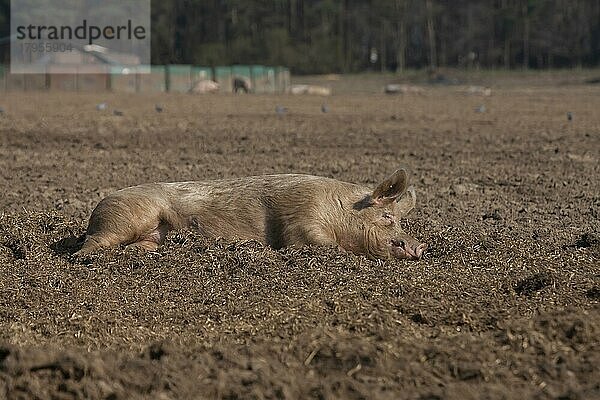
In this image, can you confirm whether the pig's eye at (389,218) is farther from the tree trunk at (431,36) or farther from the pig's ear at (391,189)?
the tree trunk at (431,36)

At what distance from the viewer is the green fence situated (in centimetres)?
4894

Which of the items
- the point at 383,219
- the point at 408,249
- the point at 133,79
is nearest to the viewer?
the point at 408,249

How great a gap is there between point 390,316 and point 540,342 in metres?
0.83

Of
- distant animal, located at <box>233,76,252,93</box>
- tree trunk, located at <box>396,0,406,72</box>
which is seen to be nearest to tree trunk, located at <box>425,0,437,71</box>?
tree trunk, located at <box>396,0,406,72</box>

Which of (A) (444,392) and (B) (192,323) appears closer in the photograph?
(A) (444,392)

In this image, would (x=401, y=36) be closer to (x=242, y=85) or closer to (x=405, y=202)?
(x=242, y=85)

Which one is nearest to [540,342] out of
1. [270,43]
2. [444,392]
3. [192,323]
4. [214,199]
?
[444,392]

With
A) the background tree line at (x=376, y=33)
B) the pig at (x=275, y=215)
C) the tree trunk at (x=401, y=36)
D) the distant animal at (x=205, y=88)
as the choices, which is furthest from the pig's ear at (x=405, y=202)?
the tree trunk at (x=401, y=36)

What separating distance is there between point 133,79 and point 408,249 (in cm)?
4443

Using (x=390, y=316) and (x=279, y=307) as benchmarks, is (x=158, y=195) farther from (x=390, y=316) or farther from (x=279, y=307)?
(x=390, y=316)

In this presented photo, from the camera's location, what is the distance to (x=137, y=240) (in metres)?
6.83

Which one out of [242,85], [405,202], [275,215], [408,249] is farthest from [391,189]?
[242,85]

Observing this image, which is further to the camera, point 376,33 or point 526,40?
point 376,33

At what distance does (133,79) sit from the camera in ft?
163
